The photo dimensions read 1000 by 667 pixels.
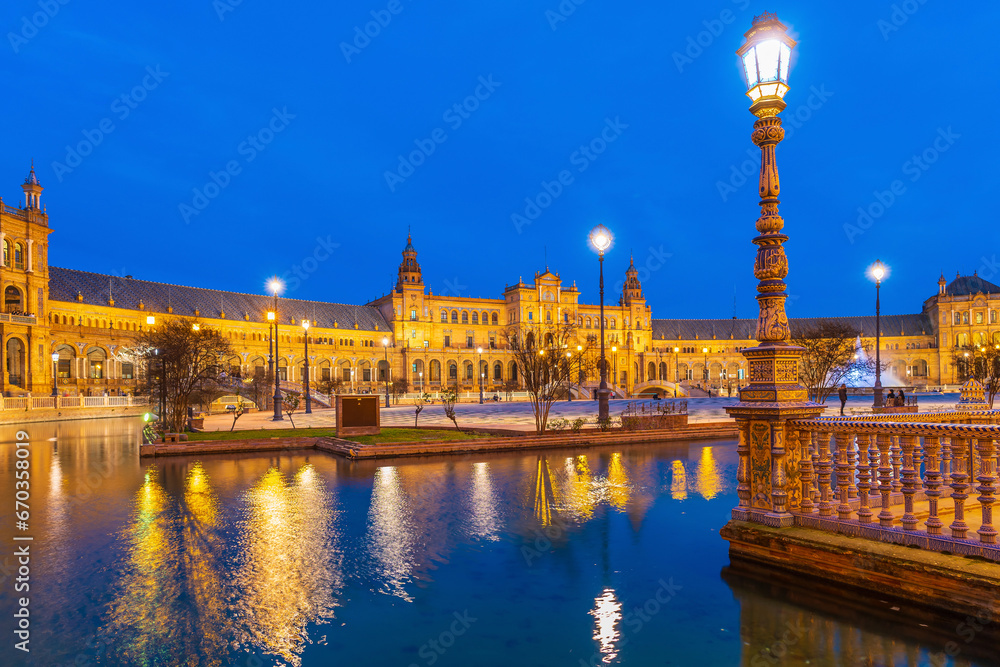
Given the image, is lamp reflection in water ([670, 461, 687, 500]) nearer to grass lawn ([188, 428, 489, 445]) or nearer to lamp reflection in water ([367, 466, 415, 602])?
lamp reflection in water ([367, 466, 415, 602])

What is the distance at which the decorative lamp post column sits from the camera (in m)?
7.02

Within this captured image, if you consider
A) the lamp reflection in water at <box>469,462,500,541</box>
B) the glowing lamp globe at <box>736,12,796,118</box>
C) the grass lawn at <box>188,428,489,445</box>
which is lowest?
the grass lawn at <box>188,428,489,445</box>

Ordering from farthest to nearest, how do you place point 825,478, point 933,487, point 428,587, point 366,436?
point 366,436 → point 825,478 → point 428,587 → point 933,487

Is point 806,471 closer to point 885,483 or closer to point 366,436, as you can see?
point 885,483

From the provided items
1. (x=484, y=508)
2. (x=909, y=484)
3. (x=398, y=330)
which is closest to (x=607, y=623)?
(x=909, y=484)

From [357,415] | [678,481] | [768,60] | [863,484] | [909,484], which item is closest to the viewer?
[909,484]

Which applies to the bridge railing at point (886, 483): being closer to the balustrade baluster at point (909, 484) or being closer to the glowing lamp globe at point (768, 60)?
the balustrade baluster at point (909, 484)

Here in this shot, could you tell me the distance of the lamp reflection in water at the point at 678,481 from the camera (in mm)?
11658

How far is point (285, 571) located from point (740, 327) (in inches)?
5078

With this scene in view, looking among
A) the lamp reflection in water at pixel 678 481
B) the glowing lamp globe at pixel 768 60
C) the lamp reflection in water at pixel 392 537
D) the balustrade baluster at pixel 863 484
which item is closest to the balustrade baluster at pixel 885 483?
the balustrade baluster at pixel 863 484

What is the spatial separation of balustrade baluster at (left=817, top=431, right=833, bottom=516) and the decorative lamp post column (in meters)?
0.29

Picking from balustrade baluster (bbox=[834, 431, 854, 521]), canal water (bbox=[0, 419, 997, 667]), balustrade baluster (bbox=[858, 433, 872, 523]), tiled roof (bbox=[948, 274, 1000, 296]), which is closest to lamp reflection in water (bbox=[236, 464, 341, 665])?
canal water (bbox=[0, 419, 997, 667])

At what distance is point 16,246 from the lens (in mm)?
56312

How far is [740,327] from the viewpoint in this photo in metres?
125
